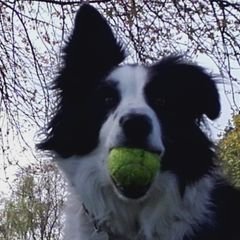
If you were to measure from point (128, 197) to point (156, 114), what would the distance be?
52 cm

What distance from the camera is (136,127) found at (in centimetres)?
389

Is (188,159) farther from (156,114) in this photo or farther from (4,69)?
(4,69)

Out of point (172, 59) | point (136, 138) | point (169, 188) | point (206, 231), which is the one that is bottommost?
point (206, 231)

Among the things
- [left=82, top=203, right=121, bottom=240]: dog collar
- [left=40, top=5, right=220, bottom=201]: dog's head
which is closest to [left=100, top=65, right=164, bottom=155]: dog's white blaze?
[left=40, top=5, right=220, bottom=201]: dog's head

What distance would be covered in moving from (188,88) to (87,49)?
0.73 meters

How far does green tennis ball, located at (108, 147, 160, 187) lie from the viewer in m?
3.94

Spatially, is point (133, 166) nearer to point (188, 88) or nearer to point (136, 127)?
point (136, 127)

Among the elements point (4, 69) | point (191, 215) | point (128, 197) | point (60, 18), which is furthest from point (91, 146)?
point (4, 69)

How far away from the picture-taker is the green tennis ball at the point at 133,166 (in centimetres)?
394

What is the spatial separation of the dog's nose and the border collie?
0.10 meters

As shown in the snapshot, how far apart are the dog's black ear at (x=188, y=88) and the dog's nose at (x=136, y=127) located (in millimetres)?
497

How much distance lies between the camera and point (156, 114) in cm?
420

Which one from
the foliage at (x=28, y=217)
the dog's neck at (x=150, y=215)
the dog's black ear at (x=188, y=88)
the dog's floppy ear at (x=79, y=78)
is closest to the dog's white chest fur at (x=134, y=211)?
the dog's neck at (x=150, y=215)

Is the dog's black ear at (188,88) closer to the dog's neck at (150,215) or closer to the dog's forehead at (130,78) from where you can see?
the dog's forehead at (130,78)
